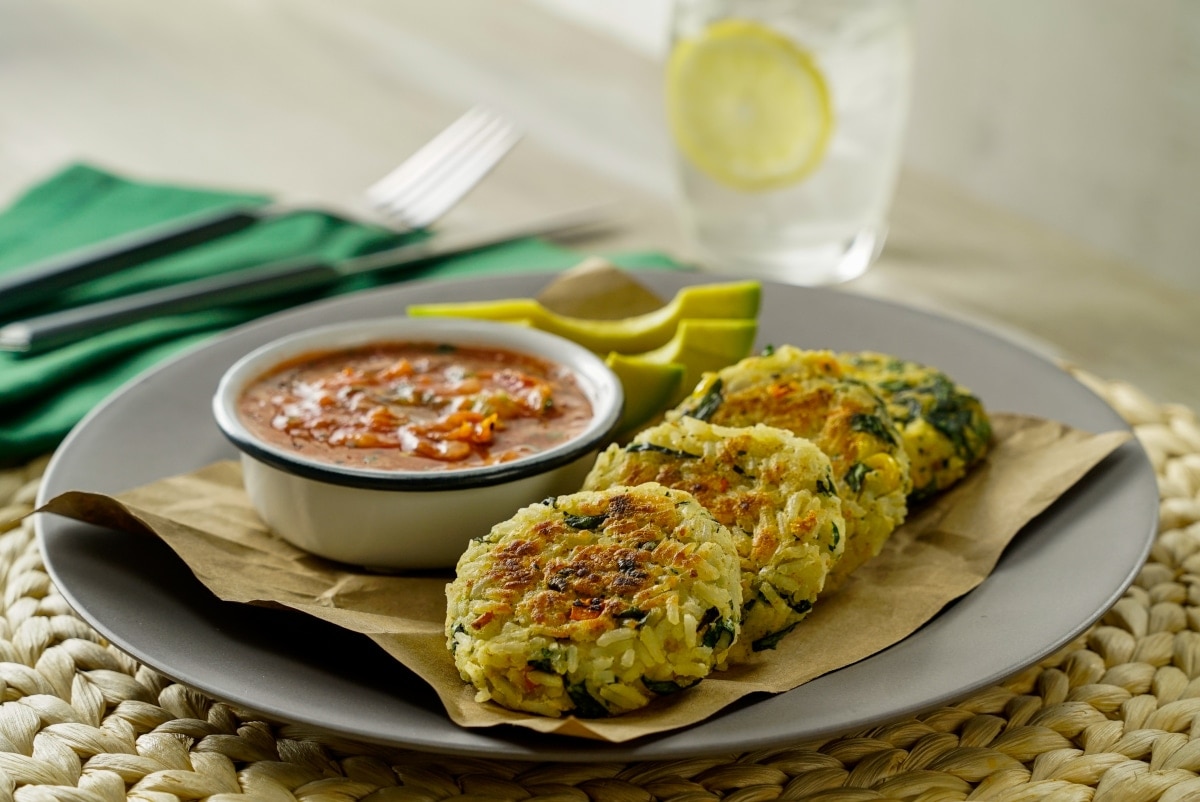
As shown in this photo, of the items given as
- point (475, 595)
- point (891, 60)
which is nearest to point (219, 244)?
point (891, 60)

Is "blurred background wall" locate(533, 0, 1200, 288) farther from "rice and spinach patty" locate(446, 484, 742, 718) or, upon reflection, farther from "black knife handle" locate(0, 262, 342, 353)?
"rice and spinach patty" locate(446, 484, 742, 718)

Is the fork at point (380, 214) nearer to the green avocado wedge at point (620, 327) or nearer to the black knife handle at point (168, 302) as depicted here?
the black knife handle at point (168, 302)

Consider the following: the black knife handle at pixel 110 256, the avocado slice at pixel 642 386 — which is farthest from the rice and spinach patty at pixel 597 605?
the black knife handle at pixel 110 256

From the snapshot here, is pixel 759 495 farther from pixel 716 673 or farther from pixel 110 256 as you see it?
pixel 110 256

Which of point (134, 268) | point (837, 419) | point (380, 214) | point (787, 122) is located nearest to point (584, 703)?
point (837, 419)

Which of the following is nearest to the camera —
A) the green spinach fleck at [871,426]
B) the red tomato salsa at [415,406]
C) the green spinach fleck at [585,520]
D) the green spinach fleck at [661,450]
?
the green spinach fleck at [585,520]

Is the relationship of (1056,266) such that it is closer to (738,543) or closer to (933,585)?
(933,585)
